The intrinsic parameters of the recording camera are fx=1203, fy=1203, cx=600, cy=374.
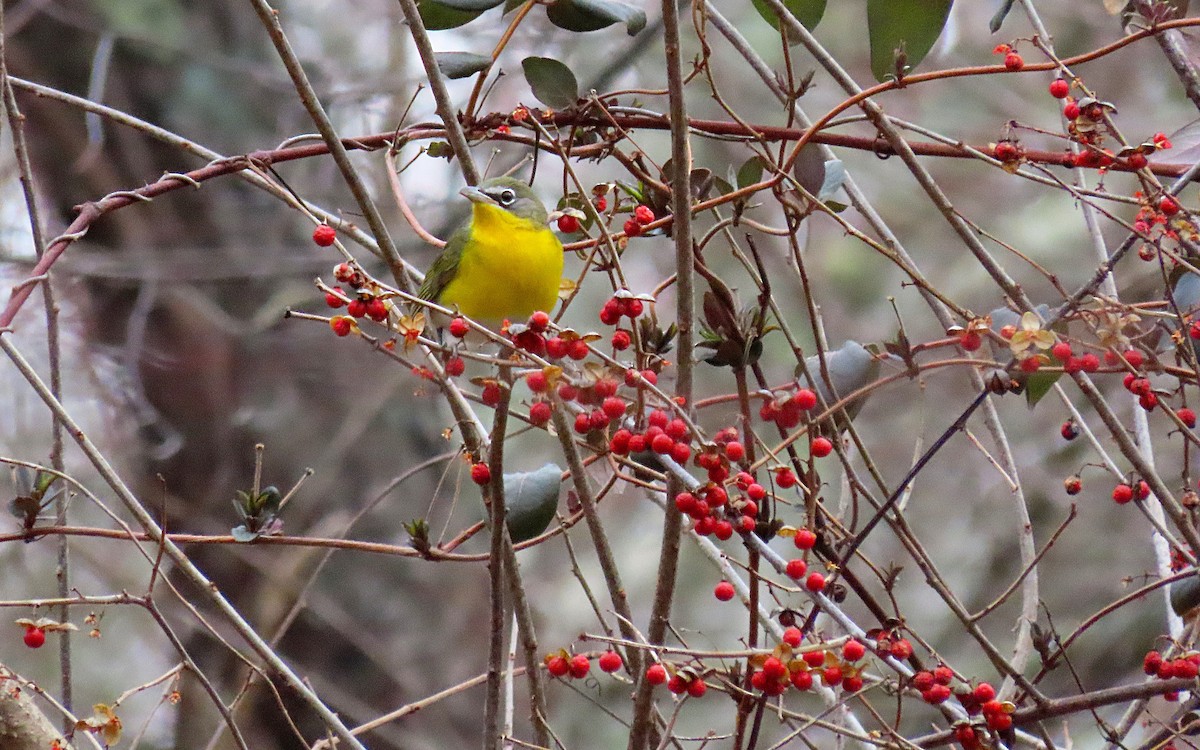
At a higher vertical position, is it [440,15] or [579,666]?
[440,15]

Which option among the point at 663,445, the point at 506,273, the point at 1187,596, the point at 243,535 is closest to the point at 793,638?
the point at 663,445

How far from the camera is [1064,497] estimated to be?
282 inches

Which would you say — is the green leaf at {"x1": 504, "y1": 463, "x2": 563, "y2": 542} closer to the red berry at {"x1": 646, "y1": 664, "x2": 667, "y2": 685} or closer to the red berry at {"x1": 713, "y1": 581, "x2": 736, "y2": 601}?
the red berry at {"x1": 713, "y1": 581, "x2": 736, "y2": 601}

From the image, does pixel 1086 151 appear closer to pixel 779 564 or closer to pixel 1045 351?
pixel 1045 351

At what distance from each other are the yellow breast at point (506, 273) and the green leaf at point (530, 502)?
1.28 metres

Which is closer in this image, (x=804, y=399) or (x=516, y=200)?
(x=804, y=399)

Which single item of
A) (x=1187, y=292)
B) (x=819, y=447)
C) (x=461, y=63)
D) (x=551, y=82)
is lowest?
(x=819, y=447)

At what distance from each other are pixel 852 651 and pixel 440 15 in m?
1.54

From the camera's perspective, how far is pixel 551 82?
2279 mm

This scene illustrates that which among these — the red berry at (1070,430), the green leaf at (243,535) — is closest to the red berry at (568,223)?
the green leaf at (243,535)

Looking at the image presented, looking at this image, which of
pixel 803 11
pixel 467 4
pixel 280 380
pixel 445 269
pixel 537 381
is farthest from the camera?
pixel 280 380

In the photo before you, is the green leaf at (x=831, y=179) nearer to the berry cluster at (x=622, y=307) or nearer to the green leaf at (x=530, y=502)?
the berry cluster at (x=622, y=307)

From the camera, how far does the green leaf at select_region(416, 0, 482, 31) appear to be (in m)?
2.46

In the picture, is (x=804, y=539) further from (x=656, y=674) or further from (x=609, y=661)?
(x=609, y=661)
